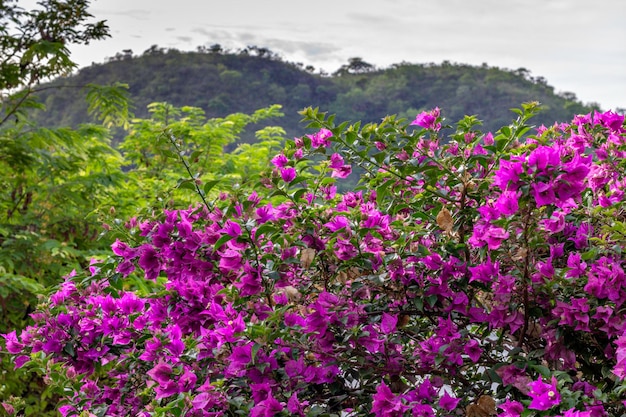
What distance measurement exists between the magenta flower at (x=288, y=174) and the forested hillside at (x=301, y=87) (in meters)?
14.3

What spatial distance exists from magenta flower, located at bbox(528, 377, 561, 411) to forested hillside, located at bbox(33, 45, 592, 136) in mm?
14621

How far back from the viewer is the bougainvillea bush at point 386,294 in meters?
1.39

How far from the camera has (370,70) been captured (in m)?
18.3

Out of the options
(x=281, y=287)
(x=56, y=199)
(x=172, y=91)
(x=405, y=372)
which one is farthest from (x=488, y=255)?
(x=172, y=91)

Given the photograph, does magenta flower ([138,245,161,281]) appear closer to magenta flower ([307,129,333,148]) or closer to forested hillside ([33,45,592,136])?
magenta flower ([307,129,333,148])

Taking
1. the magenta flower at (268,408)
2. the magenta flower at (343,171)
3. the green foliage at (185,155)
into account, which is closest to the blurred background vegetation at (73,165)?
the green foliage at (185,155)

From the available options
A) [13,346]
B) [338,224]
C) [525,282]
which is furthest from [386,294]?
[13,346]

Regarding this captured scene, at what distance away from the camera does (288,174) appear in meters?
1.56

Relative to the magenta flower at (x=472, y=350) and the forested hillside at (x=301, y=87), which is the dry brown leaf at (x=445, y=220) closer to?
the magenta flower at (x=472, y=350)

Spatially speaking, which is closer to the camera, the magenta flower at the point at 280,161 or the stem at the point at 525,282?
the stem at the point at 525,282

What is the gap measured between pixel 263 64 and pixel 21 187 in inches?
558

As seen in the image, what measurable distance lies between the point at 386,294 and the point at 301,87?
16.0m

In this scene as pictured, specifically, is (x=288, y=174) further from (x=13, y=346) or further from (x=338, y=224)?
(x=13, y=346)

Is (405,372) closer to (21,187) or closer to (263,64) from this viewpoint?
(21,187)
